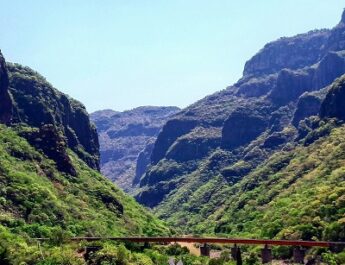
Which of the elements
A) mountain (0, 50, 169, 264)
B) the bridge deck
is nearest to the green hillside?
mountain (0, 50, 169, 264)

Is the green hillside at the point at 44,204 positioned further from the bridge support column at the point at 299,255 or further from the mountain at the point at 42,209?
the bridge support column at the point at 299,255

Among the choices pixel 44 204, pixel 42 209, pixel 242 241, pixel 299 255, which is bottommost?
pixel 299 255

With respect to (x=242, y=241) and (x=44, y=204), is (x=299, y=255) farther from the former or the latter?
(x=44, y=204)

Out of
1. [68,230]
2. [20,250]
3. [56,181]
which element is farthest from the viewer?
[56,181]

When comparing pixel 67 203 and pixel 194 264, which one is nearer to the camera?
pixel 194 264

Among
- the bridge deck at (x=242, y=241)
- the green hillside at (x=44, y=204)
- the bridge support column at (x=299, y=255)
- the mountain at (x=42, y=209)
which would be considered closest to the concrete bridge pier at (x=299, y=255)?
the bridge support column at (x=299, y=255)

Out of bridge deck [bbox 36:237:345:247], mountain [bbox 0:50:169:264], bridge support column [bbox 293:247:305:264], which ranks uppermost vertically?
mountain [bbox 0:50:169:264]

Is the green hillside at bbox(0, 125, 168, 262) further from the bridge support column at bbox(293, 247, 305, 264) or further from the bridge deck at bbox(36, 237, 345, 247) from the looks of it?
the bridge support column at bbox(293, 247, 305, 264)

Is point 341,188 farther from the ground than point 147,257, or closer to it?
farther from the ground

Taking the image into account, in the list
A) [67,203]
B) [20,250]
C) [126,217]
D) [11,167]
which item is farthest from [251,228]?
[20,250]

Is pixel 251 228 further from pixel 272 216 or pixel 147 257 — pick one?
pixel 147 257

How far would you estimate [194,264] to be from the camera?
133m

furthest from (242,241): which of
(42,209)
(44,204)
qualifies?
(44,204)

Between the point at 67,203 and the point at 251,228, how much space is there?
202 feet
